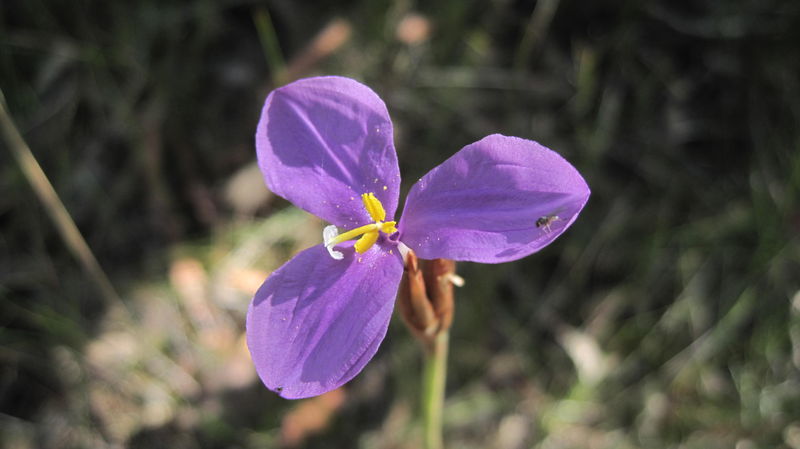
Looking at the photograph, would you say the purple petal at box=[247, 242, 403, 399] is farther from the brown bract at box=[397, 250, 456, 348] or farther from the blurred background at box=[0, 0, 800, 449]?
the blurred background at box=[0, 0, 800, 449]

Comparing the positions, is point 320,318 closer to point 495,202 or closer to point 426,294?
point 426,294

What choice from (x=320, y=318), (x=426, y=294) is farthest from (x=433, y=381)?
(x=320, y=318)

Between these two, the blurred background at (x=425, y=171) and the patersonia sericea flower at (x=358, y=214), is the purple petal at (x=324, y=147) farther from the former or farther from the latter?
the blurred background at (x=425, y=171)

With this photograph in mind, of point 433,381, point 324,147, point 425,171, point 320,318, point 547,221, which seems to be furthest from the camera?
point 425,171

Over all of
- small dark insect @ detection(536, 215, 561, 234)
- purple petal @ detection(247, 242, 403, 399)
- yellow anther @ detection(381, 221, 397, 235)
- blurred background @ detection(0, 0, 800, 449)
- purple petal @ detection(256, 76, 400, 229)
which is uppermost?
purple petal @ detection(256, 76, 400, 229)

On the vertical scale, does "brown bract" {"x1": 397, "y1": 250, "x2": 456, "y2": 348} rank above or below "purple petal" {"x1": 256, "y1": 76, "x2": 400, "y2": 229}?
below

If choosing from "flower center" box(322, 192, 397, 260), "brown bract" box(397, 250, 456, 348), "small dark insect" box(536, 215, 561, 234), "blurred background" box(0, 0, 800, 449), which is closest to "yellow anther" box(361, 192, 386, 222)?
"flower center" box(322, 192, 397, 260)
